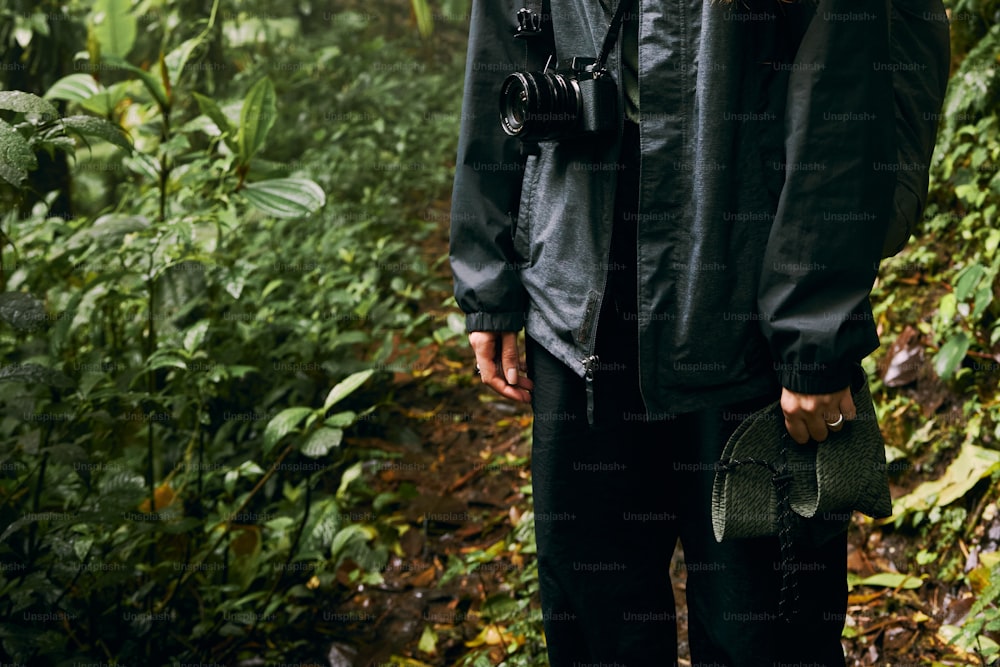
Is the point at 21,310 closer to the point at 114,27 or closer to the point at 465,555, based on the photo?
the point at 114,27

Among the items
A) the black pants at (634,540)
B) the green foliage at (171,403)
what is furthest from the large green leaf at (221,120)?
the black pants at (634,540)

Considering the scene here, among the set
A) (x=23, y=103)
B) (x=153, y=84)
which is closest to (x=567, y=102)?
(x=23, y=103)

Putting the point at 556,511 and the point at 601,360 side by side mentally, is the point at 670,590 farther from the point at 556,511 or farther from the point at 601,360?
the point at 601,360

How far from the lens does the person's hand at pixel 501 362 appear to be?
5.18ft

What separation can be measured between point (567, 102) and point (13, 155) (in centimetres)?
101

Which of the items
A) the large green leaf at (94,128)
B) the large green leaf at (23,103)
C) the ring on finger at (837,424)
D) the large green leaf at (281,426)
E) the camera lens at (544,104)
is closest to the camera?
the ring on finger at (837,424)

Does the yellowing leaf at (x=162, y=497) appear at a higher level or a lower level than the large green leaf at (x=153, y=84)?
lower

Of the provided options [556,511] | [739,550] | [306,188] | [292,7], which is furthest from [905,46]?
[292,7]

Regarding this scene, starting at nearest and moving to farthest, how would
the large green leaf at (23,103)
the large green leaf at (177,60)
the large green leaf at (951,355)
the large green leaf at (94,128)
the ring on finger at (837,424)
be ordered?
the ring on finger at (837,424) < the large green leaf at (23,103) < the large green leaf at (94,128) < the large green leaf at (951,355) < the large green leaf at (177,60)

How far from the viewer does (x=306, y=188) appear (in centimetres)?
230

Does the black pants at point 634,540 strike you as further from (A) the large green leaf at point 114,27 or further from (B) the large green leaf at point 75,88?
(A) the large green leaf at point 114,27

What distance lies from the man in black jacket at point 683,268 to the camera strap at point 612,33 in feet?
0.06

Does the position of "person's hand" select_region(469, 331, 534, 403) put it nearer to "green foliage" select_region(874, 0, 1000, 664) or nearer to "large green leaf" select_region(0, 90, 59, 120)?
"large green leaf" select_region(0, 90, 59, 120)

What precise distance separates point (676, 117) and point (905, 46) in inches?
13.7
